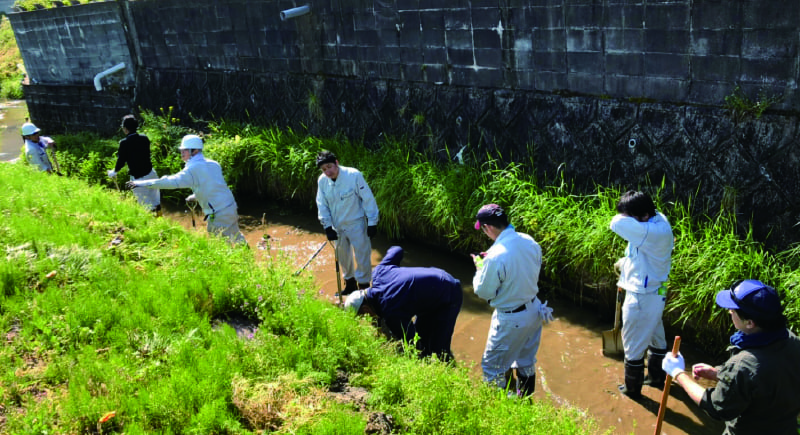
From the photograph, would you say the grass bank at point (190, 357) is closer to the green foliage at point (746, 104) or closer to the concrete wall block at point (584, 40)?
the green foliage at point (746, 104)

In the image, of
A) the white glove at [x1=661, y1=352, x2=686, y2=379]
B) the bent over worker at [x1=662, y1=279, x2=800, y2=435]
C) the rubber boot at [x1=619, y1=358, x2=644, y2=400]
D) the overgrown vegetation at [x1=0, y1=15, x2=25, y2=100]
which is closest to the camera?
the bent over worker at [x1=662, y1=279, x2=800, y2=435]

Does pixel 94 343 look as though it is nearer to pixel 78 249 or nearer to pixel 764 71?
pixel 78 249

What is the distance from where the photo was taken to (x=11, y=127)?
1822 cm

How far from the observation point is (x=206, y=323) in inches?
165

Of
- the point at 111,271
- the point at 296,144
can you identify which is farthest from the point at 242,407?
the point at 296,144

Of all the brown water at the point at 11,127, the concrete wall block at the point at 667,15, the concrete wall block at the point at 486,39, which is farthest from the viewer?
the brown water at the point at 11,127

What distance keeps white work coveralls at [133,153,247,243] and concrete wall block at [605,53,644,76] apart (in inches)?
176

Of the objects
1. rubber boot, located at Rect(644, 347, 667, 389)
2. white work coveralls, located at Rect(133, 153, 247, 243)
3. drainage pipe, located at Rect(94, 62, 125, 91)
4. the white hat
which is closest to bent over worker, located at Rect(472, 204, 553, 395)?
the white hat

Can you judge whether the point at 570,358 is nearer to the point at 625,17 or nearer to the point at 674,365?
the point at 674,365

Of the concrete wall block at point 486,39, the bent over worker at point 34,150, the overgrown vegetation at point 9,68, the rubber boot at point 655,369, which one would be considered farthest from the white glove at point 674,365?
the overgrown vegetation at point 9,68

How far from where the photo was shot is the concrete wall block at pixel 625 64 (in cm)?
637

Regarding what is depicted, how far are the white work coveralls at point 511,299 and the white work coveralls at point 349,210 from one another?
2.37 m

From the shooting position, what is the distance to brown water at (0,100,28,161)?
1532cm

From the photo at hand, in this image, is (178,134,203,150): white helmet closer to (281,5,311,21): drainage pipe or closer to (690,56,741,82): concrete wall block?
(281,5,311,21): drainage pipe
